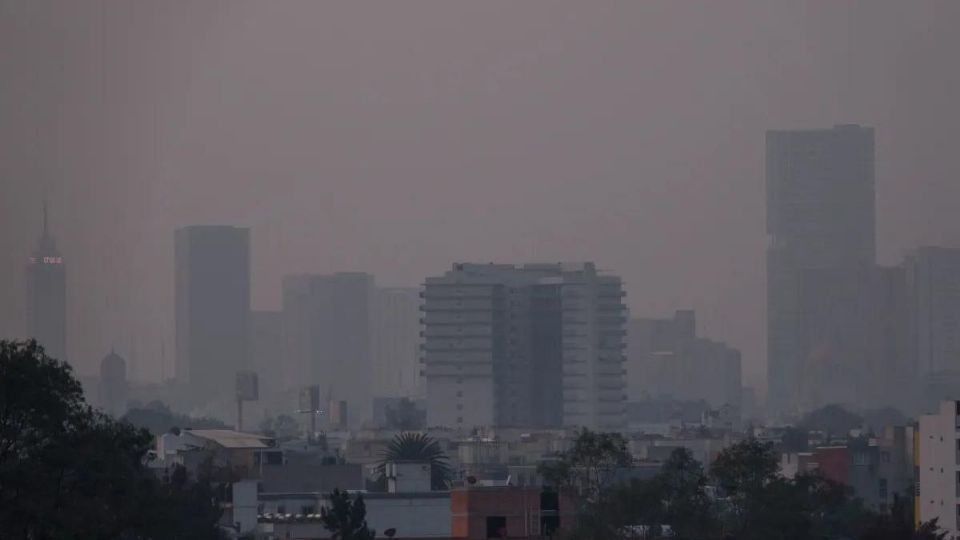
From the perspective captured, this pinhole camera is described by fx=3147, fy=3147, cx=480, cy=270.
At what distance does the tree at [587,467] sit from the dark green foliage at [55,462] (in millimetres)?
21060

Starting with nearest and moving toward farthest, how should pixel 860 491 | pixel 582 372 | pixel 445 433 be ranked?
pixel 860 491, pixel 445 433, pixel 582 372

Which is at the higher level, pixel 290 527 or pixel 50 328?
pixel 50 328

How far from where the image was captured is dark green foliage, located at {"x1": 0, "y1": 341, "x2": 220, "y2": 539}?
33219mm

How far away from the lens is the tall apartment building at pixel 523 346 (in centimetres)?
17738

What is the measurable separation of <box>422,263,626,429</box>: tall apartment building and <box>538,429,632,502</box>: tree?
116m

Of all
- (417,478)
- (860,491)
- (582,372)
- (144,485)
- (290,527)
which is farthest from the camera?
(582,372)

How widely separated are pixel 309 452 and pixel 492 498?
49.8m

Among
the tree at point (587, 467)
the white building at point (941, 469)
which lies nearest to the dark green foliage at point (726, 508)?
the tree at point (587, 467)

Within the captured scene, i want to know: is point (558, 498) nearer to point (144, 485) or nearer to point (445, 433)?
point (144, 485)

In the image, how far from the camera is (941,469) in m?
61.2

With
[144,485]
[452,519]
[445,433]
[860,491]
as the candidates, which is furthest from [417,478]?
[445,433]

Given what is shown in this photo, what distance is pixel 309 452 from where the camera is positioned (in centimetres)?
10419

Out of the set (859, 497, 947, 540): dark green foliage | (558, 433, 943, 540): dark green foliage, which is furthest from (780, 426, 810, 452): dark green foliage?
(859, 497, 947, 540): dark green foliage

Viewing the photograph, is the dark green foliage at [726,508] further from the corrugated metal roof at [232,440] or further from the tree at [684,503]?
the corrugated metal roof at [232,440]
